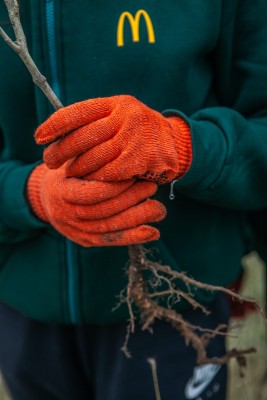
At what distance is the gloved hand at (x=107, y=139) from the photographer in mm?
Result: 995

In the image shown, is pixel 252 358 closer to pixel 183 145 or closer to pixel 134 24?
pixel 183 145

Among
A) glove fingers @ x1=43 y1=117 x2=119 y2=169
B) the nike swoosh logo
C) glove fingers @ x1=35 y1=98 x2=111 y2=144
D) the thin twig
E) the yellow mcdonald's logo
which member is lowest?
the nike swoosh logo

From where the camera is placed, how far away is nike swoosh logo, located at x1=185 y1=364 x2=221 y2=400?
1.37 meters

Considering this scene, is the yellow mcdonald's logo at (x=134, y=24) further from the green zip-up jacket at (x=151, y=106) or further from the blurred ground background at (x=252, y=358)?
the blurred ground background at (x=252, y=358)

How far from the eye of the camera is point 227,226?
1404 millimetres

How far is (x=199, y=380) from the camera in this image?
139 cm

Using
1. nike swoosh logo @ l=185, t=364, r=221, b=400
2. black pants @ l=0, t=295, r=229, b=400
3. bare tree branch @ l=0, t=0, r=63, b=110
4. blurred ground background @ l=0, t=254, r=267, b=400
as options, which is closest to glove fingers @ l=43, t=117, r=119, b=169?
bare tree branch @ l=0, t=0, r=63, b=110

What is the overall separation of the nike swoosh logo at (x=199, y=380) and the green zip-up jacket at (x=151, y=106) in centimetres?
18

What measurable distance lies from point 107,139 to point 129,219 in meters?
0.16

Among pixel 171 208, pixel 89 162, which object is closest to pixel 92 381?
pixel 171 208

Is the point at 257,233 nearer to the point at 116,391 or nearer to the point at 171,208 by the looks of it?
the point at 171,208

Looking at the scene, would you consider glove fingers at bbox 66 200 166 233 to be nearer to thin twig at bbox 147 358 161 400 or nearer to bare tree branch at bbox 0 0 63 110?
bare tree branch at bbox 0 0 63 110

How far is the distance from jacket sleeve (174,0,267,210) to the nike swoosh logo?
41 centimetres

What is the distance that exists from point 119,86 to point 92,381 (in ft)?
2.50
